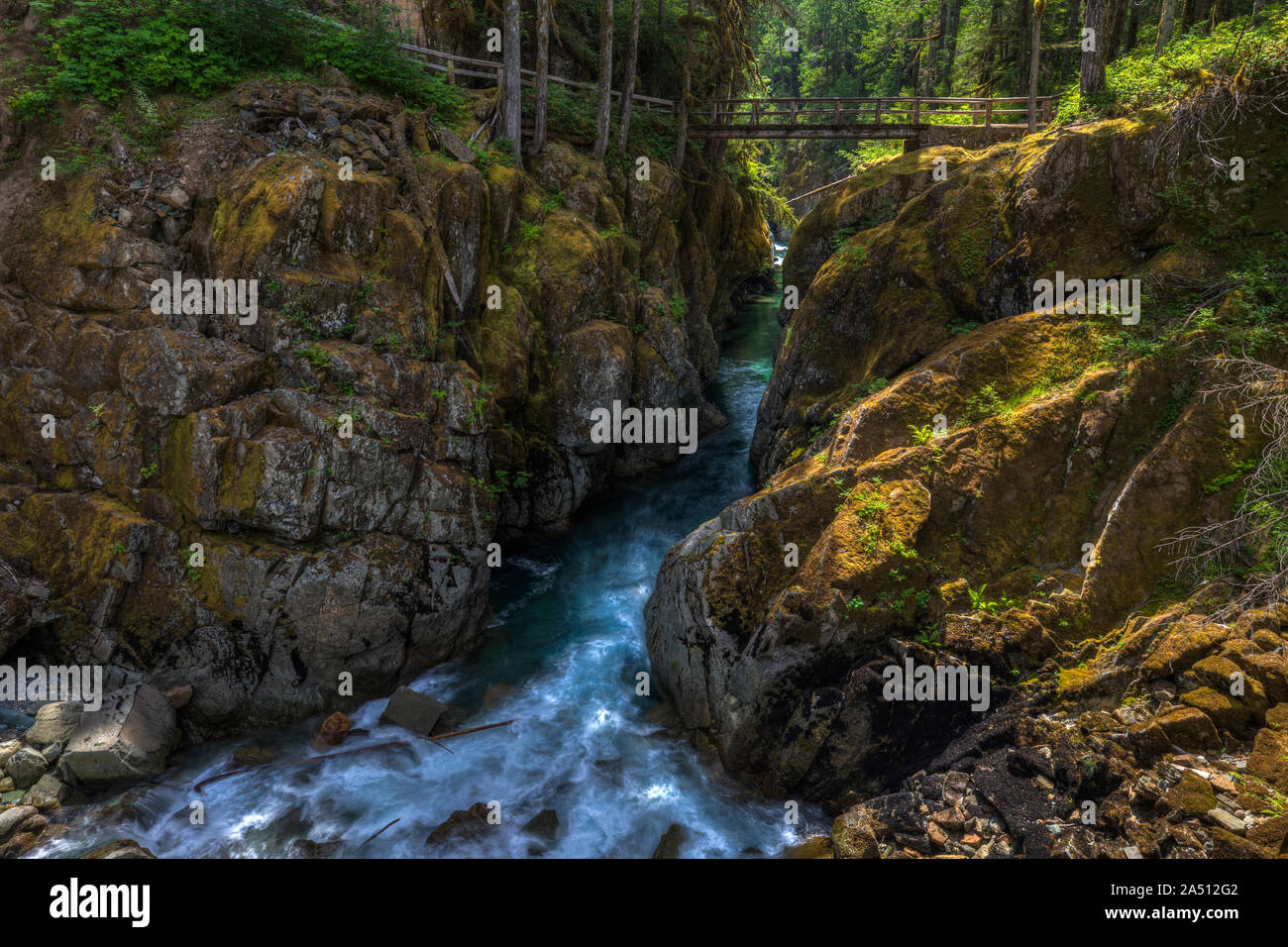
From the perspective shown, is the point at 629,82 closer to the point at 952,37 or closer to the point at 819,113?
the point at 819,113

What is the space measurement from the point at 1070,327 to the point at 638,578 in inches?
394

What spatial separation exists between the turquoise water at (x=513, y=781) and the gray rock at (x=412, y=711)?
0.19 m

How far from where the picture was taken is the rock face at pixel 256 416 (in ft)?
34.8

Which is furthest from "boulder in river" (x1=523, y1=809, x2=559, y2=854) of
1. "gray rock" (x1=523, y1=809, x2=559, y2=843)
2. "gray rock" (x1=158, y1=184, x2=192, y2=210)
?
"gray rock" (x1=158, y1=184, x2=192, y2=210)

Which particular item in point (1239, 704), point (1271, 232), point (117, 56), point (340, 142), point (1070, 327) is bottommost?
point (1239, 704)

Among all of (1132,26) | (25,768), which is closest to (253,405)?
(25,768)

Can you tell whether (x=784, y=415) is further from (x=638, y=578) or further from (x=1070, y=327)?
(x=1070, y=327)

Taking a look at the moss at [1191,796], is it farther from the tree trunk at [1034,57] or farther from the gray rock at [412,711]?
the tree trunk at [1034,57]

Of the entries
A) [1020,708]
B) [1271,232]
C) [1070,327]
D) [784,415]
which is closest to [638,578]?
[784,415]

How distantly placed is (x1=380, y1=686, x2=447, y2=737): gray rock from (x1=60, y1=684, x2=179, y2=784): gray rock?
10.5 ft

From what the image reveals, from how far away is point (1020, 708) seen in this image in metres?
8.34

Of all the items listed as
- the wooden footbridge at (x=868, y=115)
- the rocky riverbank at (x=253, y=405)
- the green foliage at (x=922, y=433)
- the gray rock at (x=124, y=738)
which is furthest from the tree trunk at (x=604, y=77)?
the gray rock at (x=124, y=738)

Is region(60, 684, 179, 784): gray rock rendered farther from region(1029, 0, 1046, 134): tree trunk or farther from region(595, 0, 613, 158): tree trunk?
region(1029, 0, 1046, 134): tree trunk

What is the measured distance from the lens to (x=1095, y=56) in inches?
495
